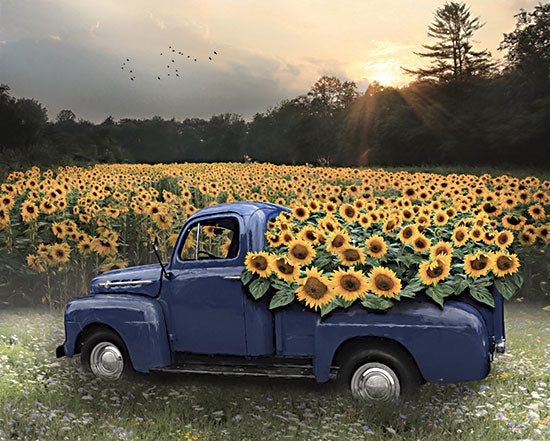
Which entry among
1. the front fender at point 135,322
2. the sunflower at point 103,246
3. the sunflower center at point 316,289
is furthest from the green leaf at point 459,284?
the sunflower at point 103,246

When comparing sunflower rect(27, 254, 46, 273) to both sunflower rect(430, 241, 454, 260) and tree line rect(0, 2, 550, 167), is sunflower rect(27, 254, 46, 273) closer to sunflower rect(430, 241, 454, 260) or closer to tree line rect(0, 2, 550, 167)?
sunflower rect(430, 241, 454, 260)

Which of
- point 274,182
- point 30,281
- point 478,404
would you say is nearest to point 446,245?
point 478,404

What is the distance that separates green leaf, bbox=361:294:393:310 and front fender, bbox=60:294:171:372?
1903 mm

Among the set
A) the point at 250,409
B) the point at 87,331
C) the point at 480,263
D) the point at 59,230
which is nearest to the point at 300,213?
the point at 480,263

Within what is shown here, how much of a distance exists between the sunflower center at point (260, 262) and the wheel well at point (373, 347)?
3.00 feet

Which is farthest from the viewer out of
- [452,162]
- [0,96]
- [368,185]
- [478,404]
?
[452,162]

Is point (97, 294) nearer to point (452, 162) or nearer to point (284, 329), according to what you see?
point (284, 329)

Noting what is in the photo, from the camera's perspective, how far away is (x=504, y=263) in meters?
5.29

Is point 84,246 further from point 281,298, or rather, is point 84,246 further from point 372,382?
point 372,382

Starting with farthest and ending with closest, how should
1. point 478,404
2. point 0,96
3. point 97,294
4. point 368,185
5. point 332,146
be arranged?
point 332,146 < point 0,96 < point 368,185 < point 97,294 < point 478,404

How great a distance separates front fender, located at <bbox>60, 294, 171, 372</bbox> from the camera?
18.5ft

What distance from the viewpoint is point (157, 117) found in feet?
161

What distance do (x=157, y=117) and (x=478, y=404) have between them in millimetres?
46063

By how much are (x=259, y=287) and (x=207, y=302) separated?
58 cm
